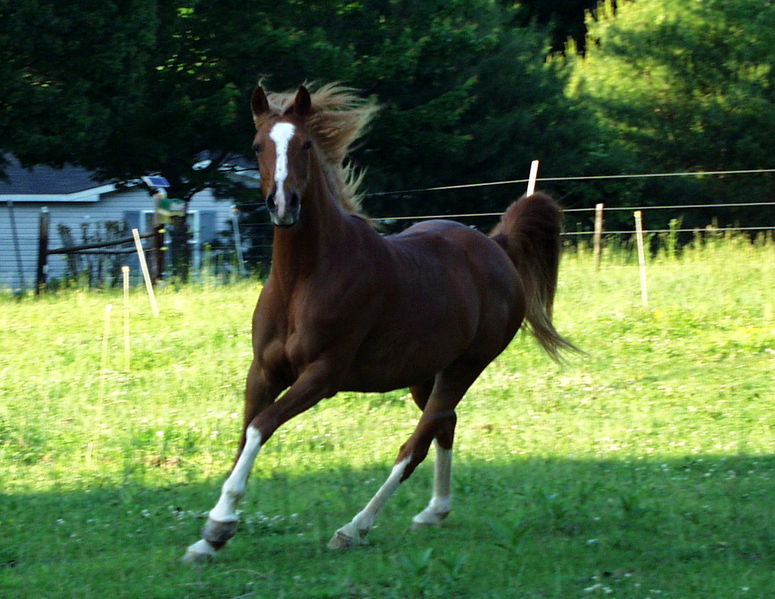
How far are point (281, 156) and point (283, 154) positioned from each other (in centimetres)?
2

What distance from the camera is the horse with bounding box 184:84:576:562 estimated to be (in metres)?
5.05

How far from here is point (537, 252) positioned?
306 inches

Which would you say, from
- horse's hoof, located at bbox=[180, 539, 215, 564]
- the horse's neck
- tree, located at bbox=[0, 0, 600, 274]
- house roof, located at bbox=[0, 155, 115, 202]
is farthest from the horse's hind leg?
house roof, located at bbox=[0, 155, 115, 202]

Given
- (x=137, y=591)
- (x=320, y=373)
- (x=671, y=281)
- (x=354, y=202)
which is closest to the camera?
(x=137, y=591)

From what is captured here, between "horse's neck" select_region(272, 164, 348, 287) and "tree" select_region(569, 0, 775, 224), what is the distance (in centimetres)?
2401

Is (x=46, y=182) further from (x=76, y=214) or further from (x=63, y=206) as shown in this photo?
(x=76, y=214)

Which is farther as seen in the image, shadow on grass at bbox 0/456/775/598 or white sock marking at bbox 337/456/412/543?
white sock marking at bbox 337/456/412/543

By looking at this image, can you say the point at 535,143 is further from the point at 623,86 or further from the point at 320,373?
the point at 320,373

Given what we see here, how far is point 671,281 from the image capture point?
14.8 m

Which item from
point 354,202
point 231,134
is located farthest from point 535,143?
point 354,202

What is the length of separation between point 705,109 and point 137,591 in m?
27.3

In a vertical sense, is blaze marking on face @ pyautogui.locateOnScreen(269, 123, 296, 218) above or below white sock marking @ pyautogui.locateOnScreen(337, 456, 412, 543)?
above

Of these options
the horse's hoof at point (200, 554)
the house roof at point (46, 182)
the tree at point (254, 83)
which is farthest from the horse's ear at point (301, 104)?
the house roof at point (46, 182)

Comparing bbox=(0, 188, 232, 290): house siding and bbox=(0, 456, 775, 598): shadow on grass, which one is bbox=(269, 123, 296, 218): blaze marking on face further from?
bbox=(0, 188, 232, 290): house siding
